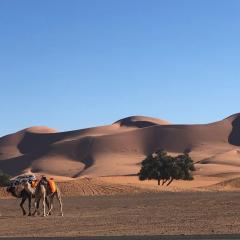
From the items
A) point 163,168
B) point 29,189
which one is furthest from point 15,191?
point 163,168

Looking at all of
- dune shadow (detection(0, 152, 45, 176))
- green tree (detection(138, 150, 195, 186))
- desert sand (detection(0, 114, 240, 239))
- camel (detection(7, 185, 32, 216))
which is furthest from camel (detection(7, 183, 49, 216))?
dune shadow (detection(0, 152, 45, 176))

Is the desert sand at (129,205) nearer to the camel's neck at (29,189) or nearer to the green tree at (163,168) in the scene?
the camel's neck at (29,189)

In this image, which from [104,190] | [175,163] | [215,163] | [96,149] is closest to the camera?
[104,190]

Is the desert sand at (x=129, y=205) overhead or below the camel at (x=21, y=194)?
below

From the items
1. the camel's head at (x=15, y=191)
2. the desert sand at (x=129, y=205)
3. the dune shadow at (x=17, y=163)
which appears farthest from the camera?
the dune shadow at (x=17, y=163)

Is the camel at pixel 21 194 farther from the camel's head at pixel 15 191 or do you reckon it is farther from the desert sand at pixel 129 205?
the desert sand at pixel 129 205

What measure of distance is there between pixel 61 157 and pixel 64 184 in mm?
130648

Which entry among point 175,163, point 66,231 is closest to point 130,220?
point 66,231

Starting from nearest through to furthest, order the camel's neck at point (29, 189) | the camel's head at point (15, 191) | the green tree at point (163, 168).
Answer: the camel's neck at point (29, 189)
the camel's head at point (15, 191)
the green tree at point (163, 168)

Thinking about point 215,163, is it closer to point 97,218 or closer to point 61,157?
point 61,157

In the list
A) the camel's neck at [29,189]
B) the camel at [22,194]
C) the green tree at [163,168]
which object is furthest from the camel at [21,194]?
the green tree at [163,168]

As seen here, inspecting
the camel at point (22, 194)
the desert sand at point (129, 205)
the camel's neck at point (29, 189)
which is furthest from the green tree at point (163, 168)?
the camel's neck at point (29, 189)

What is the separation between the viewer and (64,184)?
5778cm

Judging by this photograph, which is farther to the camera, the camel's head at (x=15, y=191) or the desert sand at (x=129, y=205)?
the camel's head at (x=15, y=191)
